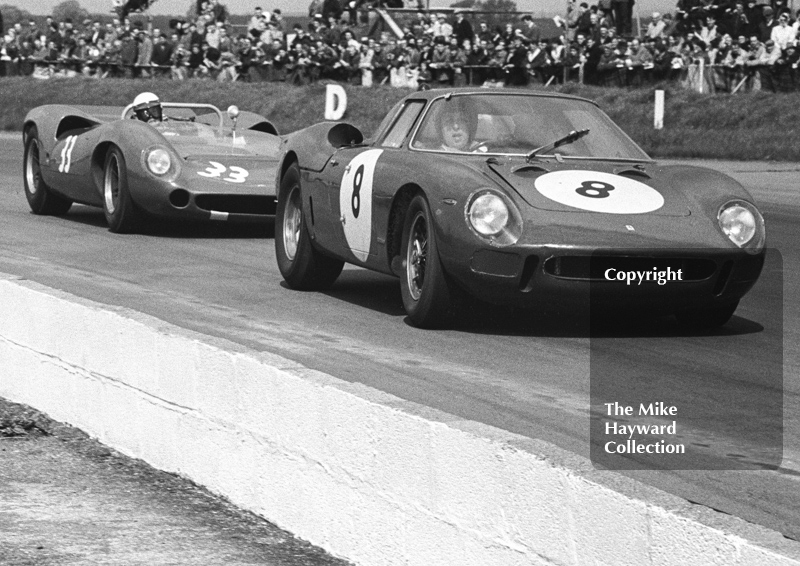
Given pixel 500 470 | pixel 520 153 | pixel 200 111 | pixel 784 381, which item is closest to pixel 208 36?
pixel 200 111

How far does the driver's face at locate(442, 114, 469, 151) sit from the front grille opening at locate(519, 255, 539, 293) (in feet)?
3.80

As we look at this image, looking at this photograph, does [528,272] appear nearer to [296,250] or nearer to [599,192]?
[599,192]

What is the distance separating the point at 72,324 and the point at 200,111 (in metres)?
19.1

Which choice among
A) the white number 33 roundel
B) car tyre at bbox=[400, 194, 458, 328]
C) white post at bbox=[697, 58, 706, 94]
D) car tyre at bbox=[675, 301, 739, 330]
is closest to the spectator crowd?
white post at bbox=[697, 58, 706, 94]

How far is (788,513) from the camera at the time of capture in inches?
150

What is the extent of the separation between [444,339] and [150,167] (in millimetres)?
4774

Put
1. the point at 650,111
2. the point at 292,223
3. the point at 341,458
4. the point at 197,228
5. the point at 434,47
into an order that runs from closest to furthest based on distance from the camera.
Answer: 1. the point at 341,458
2. the point at 292,223
3. the point at 197,228
4. the point at 650,111
5. the point at 434,47

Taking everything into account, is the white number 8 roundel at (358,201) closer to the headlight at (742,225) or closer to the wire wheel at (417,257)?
the wire wheel at (417,257)

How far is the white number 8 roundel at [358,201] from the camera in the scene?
738 centimetres

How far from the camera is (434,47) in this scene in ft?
85.1

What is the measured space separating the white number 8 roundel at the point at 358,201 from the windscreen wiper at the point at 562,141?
83 cm

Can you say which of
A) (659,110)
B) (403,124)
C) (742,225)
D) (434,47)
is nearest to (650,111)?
(659,110)

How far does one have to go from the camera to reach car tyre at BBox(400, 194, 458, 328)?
21.8 feet

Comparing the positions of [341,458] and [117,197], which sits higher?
[341,458]
